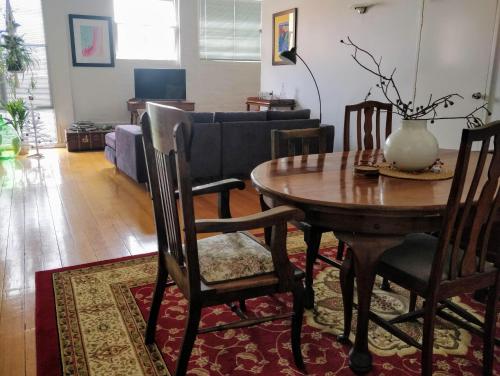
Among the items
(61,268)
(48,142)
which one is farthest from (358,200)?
(48,142)

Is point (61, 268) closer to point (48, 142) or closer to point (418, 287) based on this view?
point (418, 287)

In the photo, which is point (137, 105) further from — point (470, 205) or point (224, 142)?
point (470, 205)

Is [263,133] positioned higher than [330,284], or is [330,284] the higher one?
[263,133]

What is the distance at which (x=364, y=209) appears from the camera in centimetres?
144

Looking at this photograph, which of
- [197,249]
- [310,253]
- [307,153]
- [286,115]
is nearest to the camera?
[197,249]

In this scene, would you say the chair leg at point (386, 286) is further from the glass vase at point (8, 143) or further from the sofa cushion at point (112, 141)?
the glass vase at point (8, 143)

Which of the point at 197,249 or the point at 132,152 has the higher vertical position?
the point at 197,249

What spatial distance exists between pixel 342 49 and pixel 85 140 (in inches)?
165

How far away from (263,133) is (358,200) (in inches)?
124

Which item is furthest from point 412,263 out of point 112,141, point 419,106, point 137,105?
point 137,105

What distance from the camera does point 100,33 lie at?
7.19 meters

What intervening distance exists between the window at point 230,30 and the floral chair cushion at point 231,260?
6.97 meters

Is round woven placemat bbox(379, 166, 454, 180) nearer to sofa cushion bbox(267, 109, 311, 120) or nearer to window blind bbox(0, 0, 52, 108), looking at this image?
sofa cushion bbox(267, 109, 311, 120)

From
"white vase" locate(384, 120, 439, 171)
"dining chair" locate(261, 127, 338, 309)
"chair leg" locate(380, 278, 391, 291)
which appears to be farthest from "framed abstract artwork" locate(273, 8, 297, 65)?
"white vase" locate(384, 120, 439, 171)
